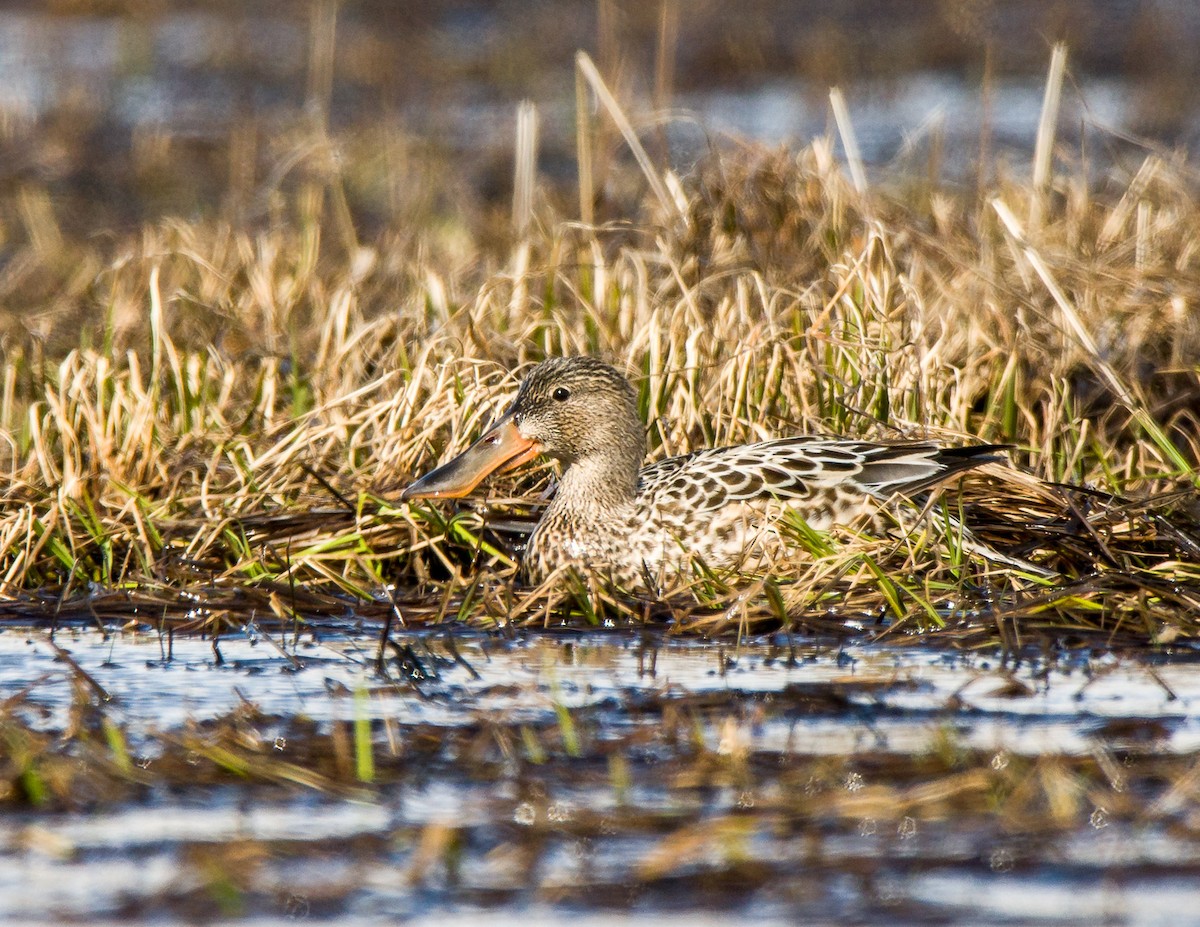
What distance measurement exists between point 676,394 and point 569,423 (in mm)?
746

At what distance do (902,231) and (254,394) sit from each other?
7.66 feet

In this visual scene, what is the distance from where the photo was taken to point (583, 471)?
5641 mm

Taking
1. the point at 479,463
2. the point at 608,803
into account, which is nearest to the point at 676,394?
the point at 479,463

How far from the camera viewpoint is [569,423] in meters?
5.69

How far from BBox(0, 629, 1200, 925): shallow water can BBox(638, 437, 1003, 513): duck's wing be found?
2.40ft

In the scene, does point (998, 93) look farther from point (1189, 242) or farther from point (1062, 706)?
point (1062, 706)

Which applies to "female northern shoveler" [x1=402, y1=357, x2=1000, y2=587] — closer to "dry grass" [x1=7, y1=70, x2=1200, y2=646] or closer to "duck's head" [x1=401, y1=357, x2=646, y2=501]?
"duck's head" [x1=401, y1=357, x2=646, y2=501]

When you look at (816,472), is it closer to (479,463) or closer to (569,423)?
(569,423)

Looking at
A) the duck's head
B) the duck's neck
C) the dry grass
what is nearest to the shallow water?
the dry grass

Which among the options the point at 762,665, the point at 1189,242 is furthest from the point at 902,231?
the point at 762,665

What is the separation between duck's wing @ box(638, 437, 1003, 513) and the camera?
533 cm

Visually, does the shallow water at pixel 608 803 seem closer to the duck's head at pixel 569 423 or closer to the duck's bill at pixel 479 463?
the duck's bill at pixel 479 463

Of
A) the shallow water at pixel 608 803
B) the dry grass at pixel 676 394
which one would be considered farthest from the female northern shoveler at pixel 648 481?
the shallow water at pixel 608 803

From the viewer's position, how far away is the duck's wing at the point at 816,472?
17.5 feet
